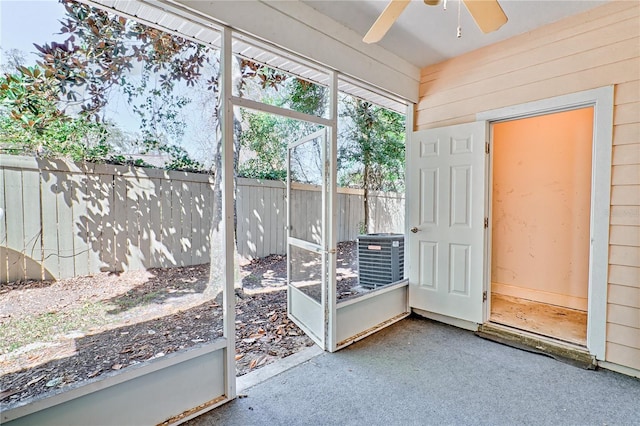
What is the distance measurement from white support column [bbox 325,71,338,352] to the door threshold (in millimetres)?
1462

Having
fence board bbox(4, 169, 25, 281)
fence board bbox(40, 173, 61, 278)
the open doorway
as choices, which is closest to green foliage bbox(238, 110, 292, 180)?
fence board bbox(40, 173, 61, 278)

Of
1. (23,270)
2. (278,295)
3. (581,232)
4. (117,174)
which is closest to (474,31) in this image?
(581,232)

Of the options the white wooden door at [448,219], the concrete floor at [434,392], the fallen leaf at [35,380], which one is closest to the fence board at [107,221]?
the fallen leaf at [35,380]

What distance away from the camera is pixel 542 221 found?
3604 millimetres

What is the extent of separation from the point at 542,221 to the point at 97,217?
14.5ft

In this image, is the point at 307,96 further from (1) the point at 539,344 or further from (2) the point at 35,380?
(1) the point at 539,344

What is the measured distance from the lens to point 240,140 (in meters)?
3.42

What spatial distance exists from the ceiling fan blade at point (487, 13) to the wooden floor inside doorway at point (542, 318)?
258 cm

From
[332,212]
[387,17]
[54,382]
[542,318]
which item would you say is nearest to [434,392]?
[332,212]

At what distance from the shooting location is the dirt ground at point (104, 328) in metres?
1.59

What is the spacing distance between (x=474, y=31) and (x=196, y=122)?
2.48 meters

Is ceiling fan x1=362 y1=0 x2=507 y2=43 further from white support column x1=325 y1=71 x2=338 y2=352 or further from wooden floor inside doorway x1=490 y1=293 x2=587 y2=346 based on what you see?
wooden floor inside doorway x1=490 y1=293 x2=587 y2=346

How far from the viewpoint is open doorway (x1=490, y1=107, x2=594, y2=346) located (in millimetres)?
3268

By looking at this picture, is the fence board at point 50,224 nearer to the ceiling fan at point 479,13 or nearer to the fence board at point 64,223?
the fence board at point 64,223
